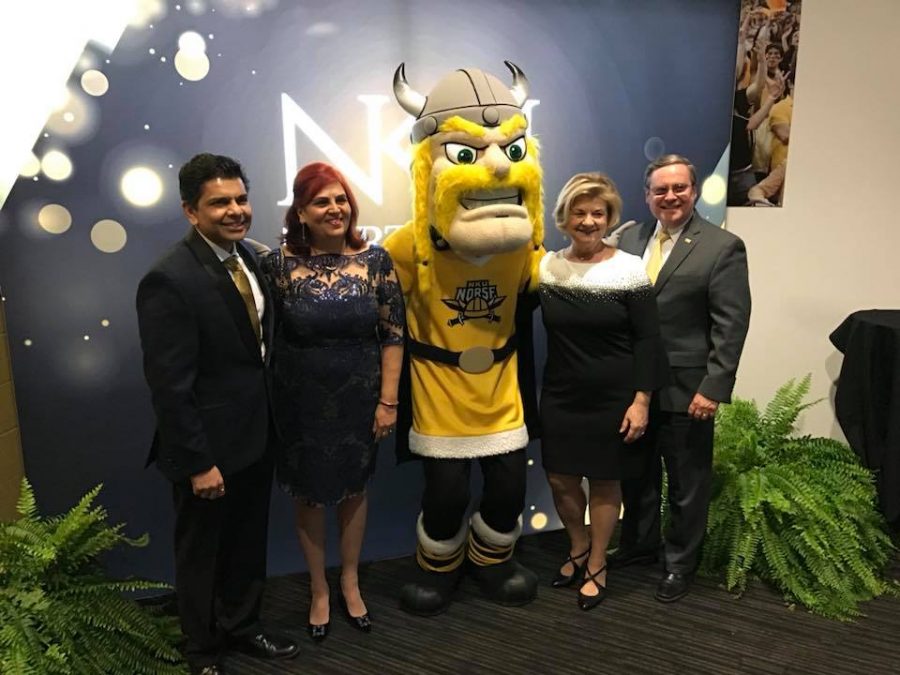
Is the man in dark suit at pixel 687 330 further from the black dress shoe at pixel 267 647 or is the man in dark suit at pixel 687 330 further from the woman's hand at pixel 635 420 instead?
the black dress shoe at pixel 267 647

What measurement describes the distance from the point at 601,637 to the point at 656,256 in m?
1.37

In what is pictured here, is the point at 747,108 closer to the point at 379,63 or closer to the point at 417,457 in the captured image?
the point at 379,63

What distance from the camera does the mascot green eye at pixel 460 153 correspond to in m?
2.07

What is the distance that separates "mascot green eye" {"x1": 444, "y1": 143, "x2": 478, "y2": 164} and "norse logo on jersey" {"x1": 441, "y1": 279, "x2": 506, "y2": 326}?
1.33ft

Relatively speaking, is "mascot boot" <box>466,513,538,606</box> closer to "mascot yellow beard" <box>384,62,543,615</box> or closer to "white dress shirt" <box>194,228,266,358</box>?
"mascot yellow beard" <box>384,62,543,615</box>

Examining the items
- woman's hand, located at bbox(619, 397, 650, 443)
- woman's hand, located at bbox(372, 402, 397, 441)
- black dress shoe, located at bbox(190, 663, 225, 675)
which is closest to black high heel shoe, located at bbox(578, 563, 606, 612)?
woman's hand, located at bbox(619, 397, 650, 443)

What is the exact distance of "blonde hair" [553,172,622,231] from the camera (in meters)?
2.14

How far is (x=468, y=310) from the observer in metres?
2.28

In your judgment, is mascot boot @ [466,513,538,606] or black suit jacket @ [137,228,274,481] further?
mascot boot @ [466,513,538,606]

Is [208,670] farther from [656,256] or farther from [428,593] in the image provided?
[656,256]

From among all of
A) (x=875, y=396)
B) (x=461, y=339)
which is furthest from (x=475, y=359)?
(x=875, y=396)

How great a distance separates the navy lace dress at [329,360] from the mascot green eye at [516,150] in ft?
1.66

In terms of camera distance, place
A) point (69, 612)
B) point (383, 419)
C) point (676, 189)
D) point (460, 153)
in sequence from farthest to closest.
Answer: point (676, 189) → point (383, 419) → point (460, 153) → point (69, 612)

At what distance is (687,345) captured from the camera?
7.80ft
